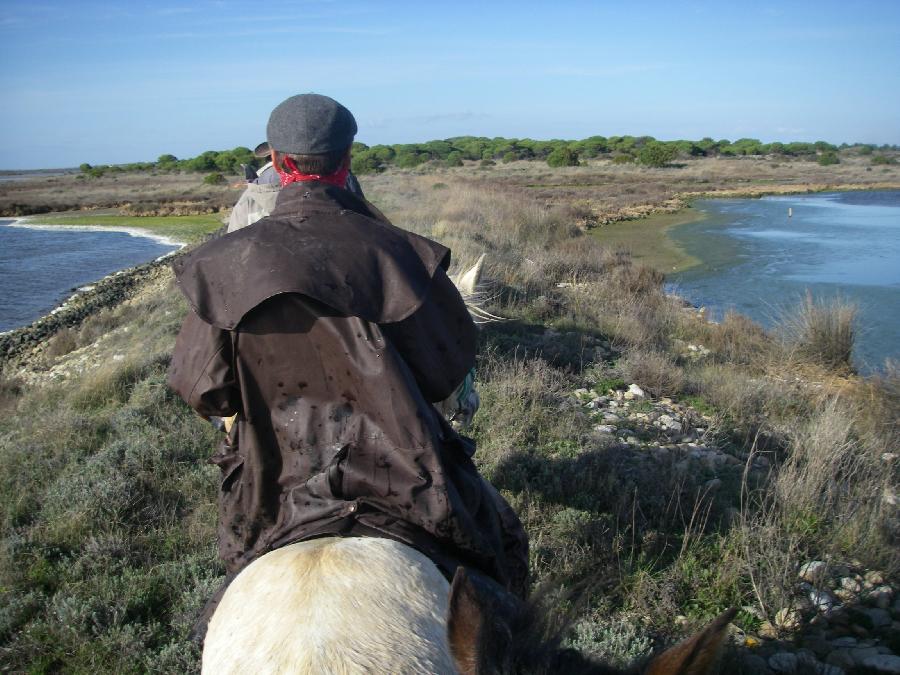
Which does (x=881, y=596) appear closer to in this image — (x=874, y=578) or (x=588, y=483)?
(x=874, y=578)

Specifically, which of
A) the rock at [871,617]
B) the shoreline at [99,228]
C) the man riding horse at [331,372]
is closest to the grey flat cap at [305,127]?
the man riding horse at [331,372]

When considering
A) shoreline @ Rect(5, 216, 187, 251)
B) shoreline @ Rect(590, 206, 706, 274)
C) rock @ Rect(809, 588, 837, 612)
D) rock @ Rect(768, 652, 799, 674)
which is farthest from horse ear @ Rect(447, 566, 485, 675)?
shoreline @ Rect(5, 216, 187, 251)

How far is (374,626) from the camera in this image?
4.50ft

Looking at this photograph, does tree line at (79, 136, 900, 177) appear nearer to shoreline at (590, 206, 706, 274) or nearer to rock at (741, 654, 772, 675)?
shoreline at (590, 206, 706, 274)

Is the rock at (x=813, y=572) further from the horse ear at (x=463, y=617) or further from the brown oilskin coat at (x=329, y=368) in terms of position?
the horse ear at (x=463, y=617)

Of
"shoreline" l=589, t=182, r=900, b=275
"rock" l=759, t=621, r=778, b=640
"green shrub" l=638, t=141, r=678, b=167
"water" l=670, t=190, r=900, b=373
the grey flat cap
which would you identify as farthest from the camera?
"green shrub" l=638, t=141, r=678, b=167

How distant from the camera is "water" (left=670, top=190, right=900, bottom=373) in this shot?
11.8 meters

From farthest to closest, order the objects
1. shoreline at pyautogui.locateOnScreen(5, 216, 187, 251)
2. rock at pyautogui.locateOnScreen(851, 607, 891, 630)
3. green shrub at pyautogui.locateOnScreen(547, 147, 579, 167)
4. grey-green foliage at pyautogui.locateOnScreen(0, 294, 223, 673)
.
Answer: green shrub at pyautogui.locateOnScreen(547, 147, 579, 167) < shoreline at pyautogui.locateOnScreen(5, 216, 187, 251) < rock at pyautogui.locateOnScreen(851, 607, 891, 630) < grey-green foliage at pyautogui.locateOnScreen(0, 294, 223, 673)

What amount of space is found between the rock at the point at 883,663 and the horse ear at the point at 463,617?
2921mm

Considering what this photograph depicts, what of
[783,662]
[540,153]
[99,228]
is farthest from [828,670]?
[540,153]

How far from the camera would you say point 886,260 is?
16.7 metres

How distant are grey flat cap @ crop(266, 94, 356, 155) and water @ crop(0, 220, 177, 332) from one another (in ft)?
56.1

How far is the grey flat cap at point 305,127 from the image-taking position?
2049 millimetres

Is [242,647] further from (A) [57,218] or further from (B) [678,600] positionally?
(A) [57,218]
